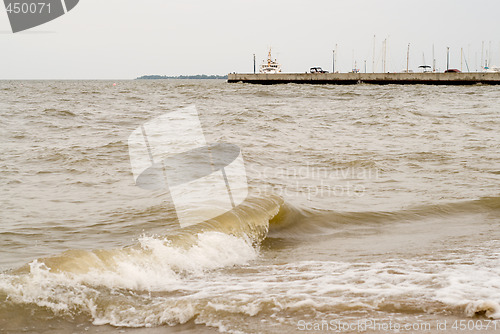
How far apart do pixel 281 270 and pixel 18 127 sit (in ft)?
37.1

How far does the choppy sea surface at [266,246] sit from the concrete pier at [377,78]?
136 feet

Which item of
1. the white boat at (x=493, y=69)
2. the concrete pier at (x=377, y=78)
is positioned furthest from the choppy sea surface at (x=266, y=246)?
the white boat at (x=493, y=69)

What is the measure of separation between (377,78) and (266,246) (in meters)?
52.4

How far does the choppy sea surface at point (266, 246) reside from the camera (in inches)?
104

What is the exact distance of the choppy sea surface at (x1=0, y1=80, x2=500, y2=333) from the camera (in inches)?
104

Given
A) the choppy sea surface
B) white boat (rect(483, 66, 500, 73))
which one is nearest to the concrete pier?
white boat (rect(483, 66, 500, 73))

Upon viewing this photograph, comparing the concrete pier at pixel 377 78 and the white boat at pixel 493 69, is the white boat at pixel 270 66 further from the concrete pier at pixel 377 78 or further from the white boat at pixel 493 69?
the white boat at pixel 493 69

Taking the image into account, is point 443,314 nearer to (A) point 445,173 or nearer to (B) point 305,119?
(A) point 445,173

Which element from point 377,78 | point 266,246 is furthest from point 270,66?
point 266,246

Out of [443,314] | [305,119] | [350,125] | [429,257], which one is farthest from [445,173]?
[305,119]

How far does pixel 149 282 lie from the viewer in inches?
128

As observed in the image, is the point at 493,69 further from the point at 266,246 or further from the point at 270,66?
the point at 266,246

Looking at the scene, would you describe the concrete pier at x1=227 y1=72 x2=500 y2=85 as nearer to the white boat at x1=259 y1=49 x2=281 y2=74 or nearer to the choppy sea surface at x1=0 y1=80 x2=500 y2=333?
the white boat at x1=259 y1=49 x2=281 y2=74

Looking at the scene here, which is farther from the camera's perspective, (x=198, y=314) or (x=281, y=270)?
(x=281, y=270)
